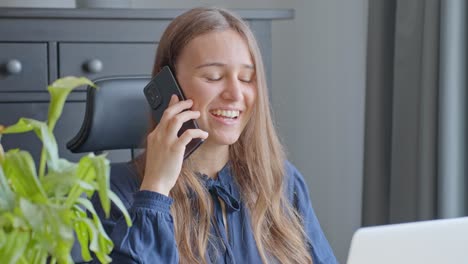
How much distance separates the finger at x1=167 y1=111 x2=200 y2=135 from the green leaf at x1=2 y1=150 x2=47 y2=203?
801 mm

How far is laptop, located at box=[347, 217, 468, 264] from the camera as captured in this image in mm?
1139

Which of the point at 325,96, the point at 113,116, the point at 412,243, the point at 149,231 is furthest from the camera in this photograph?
the point at 325,96

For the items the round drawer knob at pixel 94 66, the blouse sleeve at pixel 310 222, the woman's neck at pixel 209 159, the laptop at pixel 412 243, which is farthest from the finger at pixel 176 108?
the round drawer knob at pixel 94 66

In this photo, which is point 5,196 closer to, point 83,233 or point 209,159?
point 83,233

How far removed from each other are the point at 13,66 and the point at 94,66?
21 cm

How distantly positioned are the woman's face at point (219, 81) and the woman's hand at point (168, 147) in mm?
35

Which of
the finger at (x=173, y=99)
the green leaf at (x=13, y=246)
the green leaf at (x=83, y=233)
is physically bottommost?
the green leaf at (x=83, y=233)

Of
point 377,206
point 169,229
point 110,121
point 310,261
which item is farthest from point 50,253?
point 377,206

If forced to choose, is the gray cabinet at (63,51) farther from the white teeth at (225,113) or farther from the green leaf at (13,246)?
the green leaf at (13,246)

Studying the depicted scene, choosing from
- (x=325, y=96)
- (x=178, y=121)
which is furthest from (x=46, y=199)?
(x=325, y=96)

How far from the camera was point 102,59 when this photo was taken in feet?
→ 8.57

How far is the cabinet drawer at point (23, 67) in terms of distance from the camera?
8.28 feet

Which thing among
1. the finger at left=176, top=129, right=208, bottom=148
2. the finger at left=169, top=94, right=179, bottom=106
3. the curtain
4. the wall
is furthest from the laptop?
the wall

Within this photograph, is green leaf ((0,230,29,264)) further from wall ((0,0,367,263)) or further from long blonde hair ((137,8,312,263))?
wall ((0,0,367,263))
